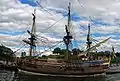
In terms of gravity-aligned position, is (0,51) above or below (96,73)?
above

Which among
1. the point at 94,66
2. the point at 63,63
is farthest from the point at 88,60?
the point at 63,63

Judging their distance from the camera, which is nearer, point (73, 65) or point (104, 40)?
Answer: point (73, 65)

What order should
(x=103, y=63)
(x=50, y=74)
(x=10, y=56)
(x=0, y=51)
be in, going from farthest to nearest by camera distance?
(x=0, y=51), (x=10, y=56), (x=103, y=63), (x=50, y=74)

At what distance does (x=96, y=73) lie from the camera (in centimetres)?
8806

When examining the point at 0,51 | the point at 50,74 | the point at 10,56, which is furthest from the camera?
the point at 0,51

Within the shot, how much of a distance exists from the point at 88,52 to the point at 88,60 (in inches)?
217

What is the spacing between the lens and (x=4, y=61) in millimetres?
101188

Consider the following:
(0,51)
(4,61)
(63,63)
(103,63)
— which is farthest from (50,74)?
(0,51)

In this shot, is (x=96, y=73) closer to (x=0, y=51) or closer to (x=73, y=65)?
(x=73, y=65)

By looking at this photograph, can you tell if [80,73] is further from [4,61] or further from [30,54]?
[4,61]

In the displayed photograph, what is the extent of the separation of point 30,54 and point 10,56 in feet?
31.4

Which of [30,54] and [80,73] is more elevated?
[30,54]

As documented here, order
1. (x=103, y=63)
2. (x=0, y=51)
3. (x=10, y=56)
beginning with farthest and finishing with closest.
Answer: (x=0, y=51) < (x=10, y=56) < (x=103, y=63)

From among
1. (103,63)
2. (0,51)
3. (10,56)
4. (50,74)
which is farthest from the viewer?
(0,51)
